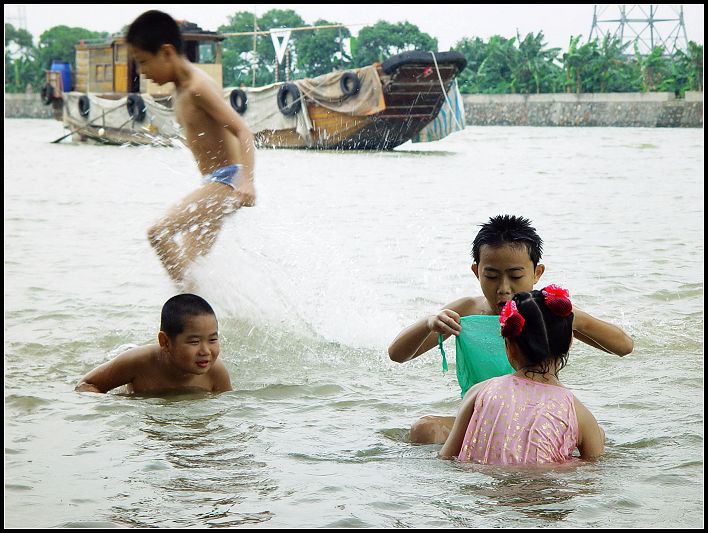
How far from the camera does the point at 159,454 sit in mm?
3592

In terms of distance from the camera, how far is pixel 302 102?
2456 centimetres

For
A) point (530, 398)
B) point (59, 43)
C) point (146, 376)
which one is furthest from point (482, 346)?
point (59, 43)

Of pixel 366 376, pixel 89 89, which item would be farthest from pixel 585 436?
pixel 89 89

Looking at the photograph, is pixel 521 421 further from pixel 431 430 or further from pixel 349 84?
pixel 349 84

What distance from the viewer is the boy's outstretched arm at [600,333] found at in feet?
11.3

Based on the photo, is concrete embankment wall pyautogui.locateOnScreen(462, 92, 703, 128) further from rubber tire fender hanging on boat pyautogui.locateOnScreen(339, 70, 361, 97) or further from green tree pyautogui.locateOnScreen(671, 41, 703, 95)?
rubber tire fender hanging on boat pyautogui.locateOnScreen(339, 70, 361, 97)

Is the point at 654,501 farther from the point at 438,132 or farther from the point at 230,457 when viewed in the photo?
the point at 438,132

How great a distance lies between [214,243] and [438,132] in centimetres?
2276

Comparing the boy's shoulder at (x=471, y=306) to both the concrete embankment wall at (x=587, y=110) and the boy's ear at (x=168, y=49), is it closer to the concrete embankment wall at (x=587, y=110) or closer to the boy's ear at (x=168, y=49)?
the boy's ear at (x=168, y=49)

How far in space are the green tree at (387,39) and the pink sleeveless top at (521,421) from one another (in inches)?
2498

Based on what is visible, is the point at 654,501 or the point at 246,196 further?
the point at 246,196

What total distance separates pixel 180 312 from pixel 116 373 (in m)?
0.46

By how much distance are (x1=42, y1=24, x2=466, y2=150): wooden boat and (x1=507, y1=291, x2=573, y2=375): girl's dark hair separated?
65.4 ft

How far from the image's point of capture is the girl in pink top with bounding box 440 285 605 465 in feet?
10.1
